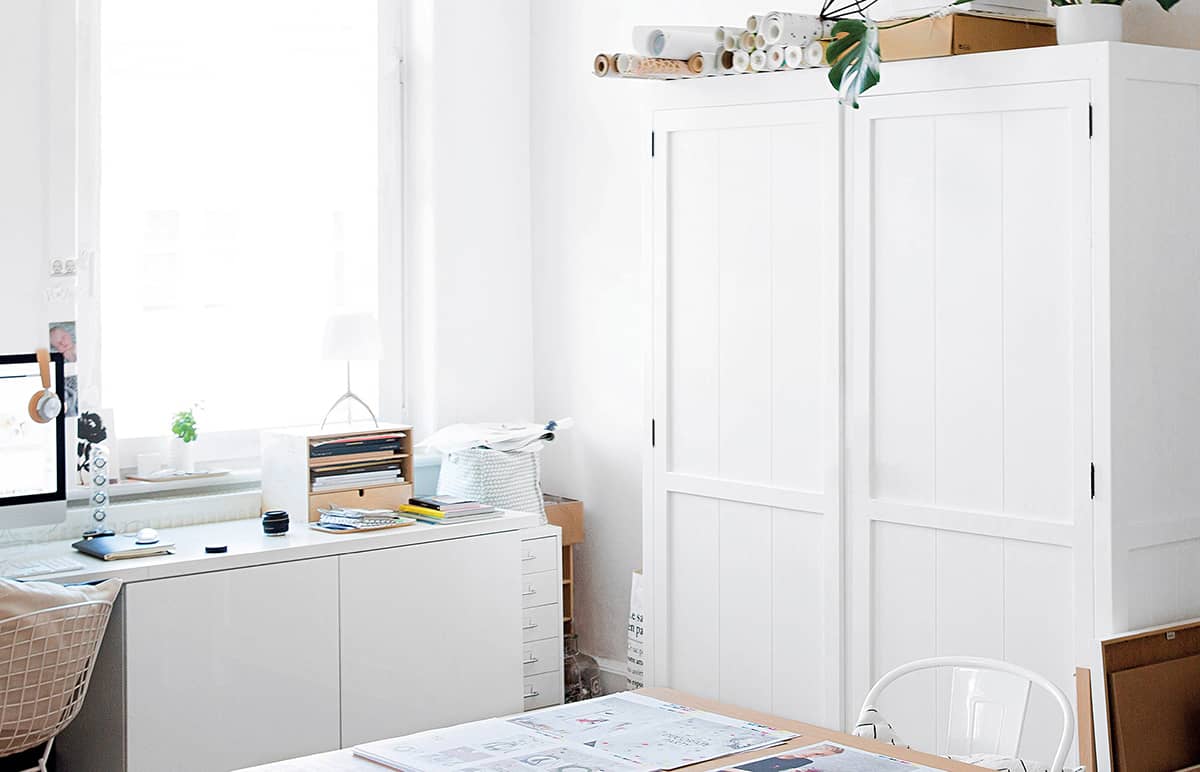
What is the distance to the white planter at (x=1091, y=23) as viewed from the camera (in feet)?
9.51

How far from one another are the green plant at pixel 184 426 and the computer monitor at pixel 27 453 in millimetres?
502

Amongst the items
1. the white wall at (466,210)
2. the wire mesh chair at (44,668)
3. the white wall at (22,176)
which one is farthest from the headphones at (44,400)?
the white wall at (466,210)

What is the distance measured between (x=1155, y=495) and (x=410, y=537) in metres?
1.95

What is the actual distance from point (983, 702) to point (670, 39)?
1.86 meters

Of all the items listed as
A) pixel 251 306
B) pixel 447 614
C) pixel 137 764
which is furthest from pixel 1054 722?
pixel 251 306

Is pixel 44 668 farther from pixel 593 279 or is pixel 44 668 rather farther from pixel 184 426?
pixel 593 279

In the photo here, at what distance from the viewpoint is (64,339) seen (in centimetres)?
368

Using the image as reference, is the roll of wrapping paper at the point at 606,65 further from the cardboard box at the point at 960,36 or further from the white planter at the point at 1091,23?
the white planter at the point at 1091,23

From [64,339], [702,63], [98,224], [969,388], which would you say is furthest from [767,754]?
[98,224]

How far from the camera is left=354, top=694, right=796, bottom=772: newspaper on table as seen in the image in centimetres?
191

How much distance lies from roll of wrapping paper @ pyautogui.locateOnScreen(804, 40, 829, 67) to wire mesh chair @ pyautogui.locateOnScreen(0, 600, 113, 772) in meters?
2.10

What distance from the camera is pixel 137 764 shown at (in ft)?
10.3

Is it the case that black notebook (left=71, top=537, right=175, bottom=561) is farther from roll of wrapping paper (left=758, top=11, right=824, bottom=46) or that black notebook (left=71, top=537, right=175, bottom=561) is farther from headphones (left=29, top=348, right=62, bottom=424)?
roll of wrapping paper (left=758, top=11, right=824, bottom=46)

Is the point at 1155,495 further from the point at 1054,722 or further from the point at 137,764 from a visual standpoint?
the point at 137,764
